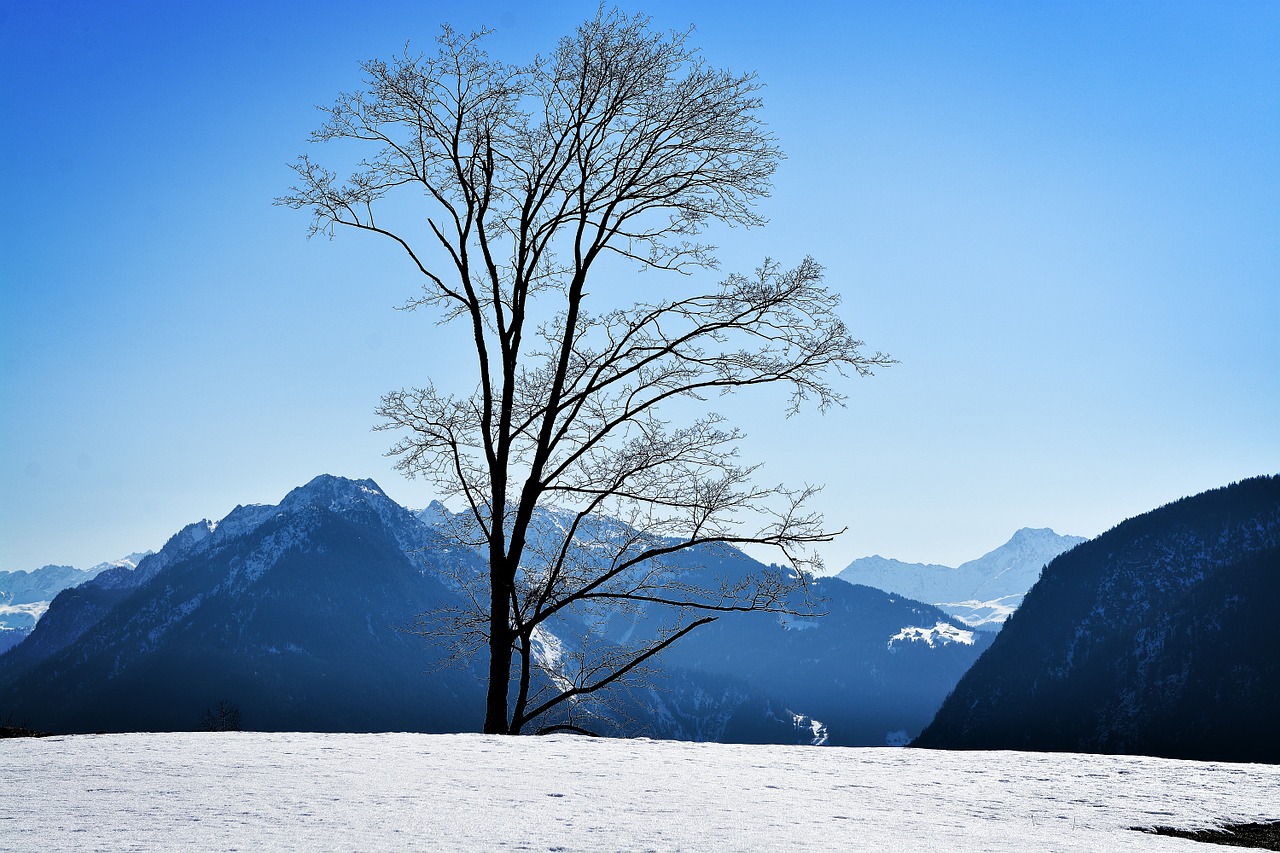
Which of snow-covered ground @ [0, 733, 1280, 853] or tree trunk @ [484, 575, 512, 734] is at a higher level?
tree trunk @ [484, 575, 512, 734]

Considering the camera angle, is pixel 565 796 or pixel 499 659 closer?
pixel 565 796

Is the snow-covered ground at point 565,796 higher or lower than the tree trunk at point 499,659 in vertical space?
lower

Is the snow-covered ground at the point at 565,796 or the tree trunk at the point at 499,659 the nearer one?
the snow-covered ground at the point at 565,796

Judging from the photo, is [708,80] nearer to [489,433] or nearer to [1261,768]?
[489,433]

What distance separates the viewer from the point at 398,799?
7.11 m

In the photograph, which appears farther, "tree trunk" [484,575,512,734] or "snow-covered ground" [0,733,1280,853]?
"tree trunk" [484,575,512,734]

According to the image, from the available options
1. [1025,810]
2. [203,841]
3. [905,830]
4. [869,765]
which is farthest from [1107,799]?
[203,841]

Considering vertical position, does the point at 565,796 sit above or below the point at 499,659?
below

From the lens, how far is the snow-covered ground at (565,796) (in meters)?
6.27

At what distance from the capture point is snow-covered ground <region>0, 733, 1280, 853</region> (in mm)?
6273

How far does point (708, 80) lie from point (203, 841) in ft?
43.1

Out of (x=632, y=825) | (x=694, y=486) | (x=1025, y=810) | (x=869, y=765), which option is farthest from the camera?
(x=694, y=486)

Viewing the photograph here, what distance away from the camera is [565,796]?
7.50m

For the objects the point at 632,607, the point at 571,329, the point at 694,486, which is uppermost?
the point at 571,329
